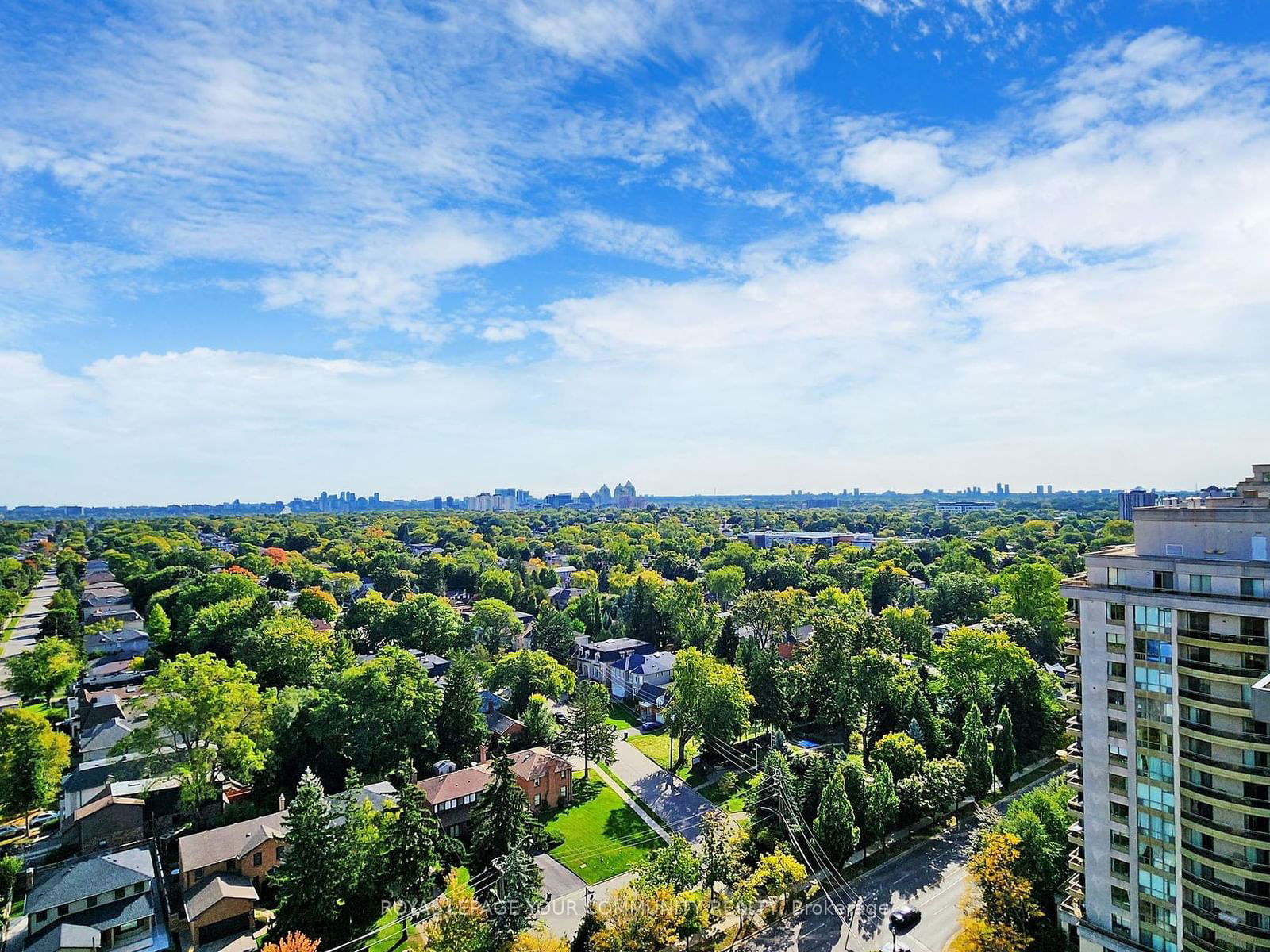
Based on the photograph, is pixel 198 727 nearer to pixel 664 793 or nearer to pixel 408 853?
pixel 408 853

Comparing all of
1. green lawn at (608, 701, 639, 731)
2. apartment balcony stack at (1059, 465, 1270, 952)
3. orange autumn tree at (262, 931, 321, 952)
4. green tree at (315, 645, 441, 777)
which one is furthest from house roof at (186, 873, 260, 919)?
apartment balcony stack at (1059, 465, 1270, 952)

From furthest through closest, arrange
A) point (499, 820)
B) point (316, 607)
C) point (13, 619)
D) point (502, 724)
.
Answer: point (13, 619) → point (316, 607) → point (502, 724) → point (499, 820)

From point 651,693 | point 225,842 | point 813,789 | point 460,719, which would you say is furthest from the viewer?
point 651,693

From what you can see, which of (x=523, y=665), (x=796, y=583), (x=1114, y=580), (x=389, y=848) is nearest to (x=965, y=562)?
(x=796, y=583)

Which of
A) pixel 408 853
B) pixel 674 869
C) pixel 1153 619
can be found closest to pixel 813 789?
pixel 674 869

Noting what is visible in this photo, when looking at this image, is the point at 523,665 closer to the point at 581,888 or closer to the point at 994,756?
the point at 581,888

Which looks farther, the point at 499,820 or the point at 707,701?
the point at 707,701

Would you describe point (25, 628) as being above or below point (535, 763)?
below
